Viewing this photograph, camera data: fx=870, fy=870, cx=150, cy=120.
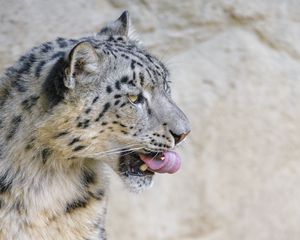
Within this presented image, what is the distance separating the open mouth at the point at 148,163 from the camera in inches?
185

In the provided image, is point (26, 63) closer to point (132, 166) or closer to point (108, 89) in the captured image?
point (108, 89)

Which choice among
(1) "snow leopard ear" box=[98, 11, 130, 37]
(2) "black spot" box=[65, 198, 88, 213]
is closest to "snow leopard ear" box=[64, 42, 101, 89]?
(1) "snow leopard ear" box=[98, 11, 130, 37]

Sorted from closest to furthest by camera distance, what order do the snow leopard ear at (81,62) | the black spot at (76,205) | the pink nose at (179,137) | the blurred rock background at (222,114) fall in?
the snow leopard ear at (81,62) → the pink nose at (179,137) → the black spot at (76,205) → the blurred rock background at (222,114)

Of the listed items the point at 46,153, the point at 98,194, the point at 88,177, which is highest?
the point at 46,153

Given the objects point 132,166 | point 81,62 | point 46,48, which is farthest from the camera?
point 46,48

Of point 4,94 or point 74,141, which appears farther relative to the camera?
point 4,94

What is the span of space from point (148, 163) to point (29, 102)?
0.72 meters

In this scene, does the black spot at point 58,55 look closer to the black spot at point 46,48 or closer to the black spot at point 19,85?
the black spot at point 46,48

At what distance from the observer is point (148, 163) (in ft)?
15.5

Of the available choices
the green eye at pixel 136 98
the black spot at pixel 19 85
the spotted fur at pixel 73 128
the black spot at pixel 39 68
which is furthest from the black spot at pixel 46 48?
the green eye at pixel 136 98

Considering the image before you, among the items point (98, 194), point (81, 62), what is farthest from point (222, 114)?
point (81, 62)

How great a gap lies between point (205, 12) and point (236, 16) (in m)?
0.26

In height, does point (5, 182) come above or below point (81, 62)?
below

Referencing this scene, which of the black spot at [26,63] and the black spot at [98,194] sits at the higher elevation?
the black spot at [26,63]
